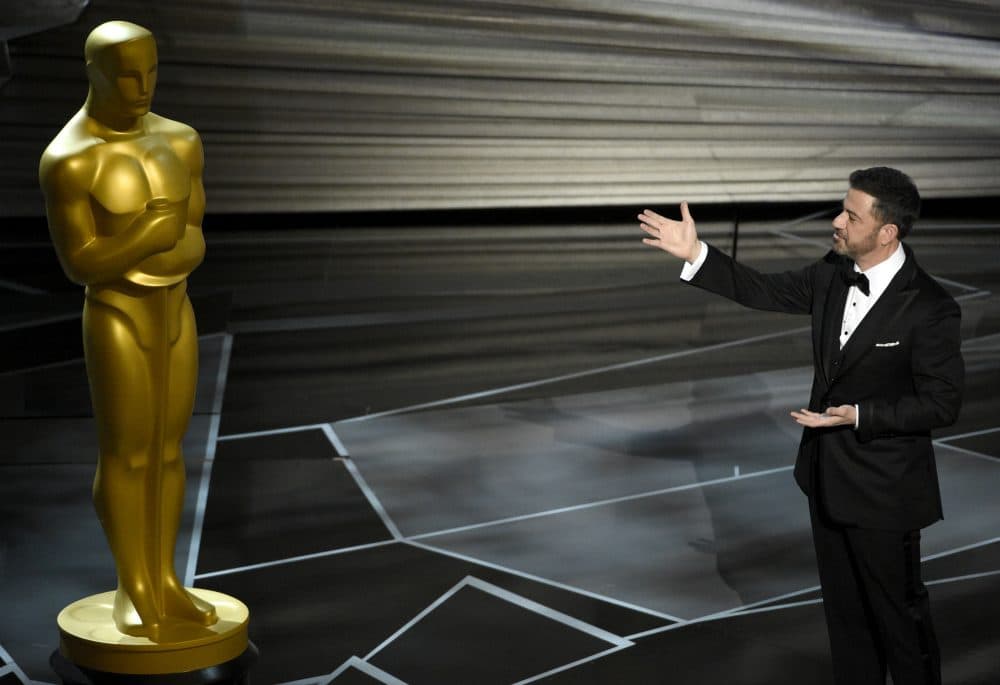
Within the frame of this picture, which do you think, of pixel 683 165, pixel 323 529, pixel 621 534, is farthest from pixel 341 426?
pixel 683 165

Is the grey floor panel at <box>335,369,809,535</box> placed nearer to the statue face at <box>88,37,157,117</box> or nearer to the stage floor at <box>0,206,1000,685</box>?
the stage floor at <box>0,206,1000,685</box>

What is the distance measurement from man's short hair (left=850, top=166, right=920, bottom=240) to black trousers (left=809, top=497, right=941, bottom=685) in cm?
57

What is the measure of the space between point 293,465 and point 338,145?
3.29 m

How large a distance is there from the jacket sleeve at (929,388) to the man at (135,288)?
1275mm

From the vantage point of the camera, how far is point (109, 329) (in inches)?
91.1

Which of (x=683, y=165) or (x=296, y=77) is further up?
(x=296, y=77)

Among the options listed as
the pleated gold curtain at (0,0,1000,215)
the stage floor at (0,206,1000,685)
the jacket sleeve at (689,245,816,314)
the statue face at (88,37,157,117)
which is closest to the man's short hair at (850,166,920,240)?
the jacket sleeve at (689,245,816,314)

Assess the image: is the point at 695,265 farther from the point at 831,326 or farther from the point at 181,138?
the point at 181,138

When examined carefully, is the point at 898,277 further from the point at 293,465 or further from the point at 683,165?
the point at 683,165

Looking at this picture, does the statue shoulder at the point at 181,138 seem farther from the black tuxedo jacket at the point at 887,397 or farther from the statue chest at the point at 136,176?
the black tuxedo jacket at the point at 887,397

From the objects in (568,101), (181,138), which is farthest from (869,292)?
(568,101)

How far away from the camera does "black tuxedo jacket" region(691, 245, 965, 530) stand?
2.51 metres

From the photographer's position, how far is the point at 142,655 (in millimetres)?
2328

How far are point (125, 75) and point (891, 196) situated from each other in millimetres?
1396
